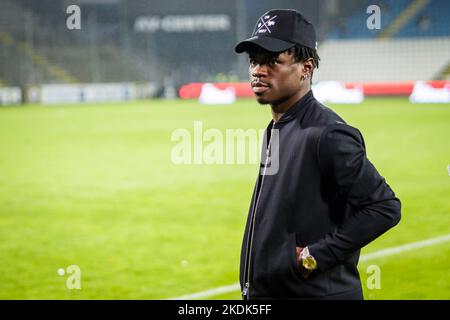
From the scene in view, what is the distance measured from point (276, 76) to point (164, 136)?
47.9ft

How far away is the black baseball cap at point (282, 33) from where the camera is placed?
8.29 feet

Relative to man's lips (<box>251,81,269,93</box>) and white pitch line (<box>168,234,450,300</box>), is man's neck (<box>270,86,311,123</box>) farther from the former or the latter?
white pitch line (<box>168,234,450,300</box>)

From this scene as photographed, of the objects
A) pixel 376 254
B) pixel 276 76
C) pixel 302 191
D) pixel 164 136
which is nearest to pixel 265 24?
pixel 276 76

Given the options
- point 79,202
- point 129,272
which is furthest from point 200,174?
point 129,272

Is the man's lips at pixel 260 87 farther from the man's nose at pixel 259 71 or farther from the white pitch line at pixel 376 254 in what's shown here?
the white pitch line at pixel 376 254

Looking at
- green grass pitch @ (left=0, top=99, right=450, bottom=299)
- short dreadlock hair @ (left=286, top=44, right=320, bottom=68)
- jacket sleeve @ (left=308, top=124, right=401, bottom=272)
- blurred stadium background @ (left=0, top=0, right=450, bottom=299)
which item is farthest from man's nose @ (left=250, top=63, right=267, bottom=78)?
green grass pitch @ (left=0, top=99, right=450, bottom=299)

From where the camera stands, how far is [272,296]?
2.61 meters

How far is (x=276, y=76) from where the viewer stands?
2.58 metres

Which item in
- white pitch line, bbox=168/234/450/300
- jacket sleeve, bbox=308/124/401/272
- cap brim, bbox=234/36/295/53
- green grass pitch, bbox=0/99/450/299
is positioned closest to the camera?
jacket sleeve, bbox=308/124/401/272

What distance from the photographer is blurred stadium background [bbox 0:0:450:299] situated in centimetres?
604

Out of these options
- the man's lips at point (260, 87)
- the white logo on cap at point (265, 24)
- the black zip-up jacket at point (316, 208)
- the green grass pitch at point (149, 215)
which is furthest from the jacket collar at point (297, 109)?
the green grass pitch at point (149, 215)

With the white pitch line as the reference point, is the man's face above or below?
above

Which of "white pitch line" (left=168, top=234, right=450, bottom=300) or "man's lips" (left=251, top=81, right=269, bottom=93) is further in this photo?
"white pitch line" (left=168, top=234, right=450, bottom=300)
